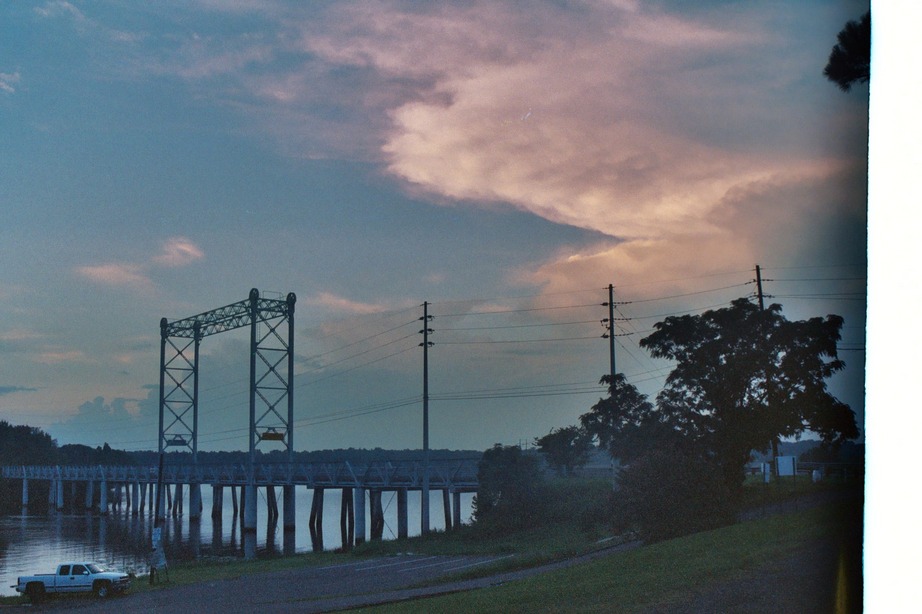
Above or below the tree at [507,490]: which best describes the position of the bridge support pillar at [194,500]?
below

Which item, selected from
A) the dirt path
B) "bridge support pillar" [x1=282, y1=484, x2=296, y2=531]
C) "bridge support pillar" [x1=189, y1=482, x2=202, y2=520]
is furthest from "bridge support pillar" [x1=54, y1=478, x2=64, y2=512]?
the dirt path

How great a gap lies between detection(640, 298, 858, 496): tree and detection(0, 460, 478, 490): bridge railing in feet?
77.9

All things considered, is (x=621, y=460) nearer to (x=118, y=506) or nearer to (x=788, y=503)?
(x=788, y=503)

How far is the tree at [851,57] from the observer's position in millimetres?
12828

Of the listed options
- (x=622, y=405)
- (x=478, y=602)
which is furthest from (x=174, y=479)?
(x=478, y=602)

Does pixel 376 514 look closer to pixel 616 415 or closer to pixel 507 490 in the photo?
pixel 507 490

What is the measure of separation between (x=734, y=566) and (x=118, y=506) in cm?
12500

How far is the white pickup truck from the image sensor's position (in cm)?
3197

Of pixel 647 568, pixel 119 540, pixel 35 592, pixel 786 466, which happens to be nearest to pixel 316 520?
pixel 119 540

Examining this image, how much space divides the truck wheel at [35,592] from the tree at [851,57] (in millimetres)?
31053

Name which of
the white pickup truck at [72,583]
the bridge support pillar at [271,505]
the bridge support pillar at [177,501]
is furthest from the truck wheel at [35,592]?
the bridge support pillar at [177,501]

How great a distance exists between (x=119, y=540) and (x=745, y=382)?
57525mm

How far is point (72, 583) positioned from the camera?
32.2m

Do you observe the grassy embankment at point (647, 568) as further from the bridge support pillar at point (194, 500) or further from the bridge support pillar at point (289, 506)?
the bridge support pillar at point (194, 500)
